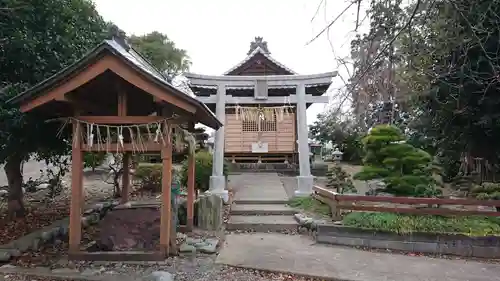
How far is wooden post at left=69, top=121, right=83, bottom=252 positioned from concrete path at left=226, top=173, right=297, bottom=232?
357 cm

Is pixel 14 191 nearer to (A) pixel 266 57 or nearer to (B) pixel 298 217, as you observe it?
(B) pixel 298 217

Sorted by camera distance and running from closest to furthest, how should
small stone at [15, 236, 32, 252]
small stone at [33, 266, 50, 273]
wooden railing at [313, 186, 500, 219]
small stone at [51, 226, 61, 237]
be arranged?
small stone at [33, 266, 50, 273] → small stone at [15, 236, 32, 252] → small stone at [51, 226, 61, 237] → wooden railing at [313, 186, 500, 219]

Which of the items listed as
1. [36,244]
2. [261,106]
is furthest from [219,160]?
[36,244]

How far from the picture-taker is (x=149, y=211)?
640 centimetres

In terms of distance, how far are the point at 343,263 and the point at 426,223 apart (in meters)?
2.33

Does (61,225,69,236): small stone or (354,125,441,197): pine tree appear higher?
(354,125,441,197): pine tree

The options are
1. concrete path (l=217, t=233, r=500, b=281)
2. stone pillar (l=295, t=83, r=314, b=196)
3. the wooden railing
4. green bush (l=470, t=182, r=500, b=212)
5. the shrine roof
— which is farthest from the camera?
the shrine roof

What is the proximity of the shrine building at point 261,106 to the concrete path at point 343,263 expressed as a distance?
12.7 ft

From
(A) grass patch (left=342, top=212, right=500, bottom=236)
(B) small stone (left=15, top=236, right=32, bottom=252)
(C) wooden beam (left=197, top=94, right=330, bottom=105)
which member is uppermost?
(C) wooden beam (left=197, top=94, right=330, bottom=105)

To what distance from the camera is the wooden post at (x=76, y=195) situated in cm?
573

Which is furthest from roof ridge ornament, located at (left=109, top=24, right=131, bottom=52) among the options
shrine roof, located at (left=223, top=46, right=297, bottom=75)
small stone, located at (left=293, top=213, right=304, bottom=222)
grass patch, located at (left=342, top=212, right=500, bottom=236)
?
shrine roof, located at (left=223, top=46, right=297, bottom=75)

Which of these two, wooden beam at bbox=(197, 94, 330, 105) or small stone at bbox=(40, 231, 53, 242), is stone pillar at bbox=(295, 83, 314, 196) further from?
small stone at bbox=(40, 231, 53, 242)

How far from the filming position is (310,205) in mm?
9875

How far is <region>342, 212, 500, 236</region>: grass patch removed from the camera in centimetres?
703
